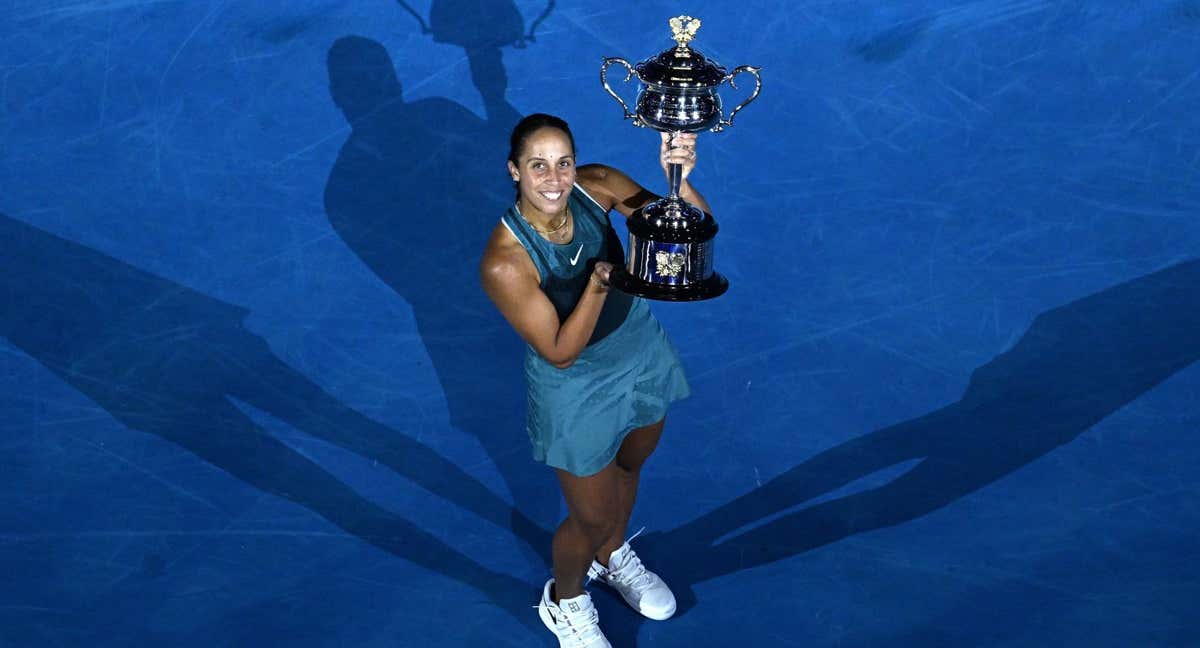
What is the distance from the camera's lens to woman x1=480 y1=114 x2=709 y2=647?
381 centimetres

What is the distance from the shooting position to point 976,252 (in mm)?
6121

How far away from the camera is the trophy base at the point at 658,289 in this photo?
379 cm

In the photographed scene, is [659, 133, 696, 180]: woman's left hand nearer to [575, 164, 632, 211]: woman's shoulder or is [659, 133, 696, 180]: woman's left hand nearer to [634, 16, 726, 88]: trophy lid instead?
[634, 16, 726, 88]: trophy lid

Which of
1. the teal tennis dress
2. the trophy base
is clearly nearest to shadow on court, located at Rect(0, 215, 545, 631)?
the teal tennis dress

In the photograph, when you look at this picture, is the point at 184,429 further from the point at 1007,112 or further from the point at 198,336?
the point at 1007,112

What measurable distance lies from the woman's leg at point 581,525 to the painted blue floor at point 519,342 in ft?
0.97

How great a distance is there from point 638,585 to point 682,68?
67.5 inches

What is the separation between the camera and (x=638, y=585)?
180 inches

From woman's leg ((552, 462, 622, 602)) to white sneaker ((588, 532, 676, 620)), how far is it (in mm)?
151

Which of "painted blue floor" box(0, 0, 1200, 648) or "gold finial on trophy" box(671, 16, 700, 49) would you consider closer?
"gold finial on trophy" box(671, 16, 700, 49)

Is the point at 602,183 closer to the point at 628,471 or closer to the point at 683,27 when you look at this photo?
the point at 683,27

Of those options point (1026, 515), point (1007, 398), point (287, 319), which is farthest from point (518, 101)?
point (1026, 515)

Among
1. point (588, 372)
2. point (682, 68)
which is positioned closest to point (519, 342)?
point (588, 372)

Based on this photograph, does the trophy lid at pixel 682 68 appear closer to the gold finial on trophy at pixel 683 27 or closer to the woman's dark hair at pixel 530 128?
the gold finial on trophy at pixel 683 27
